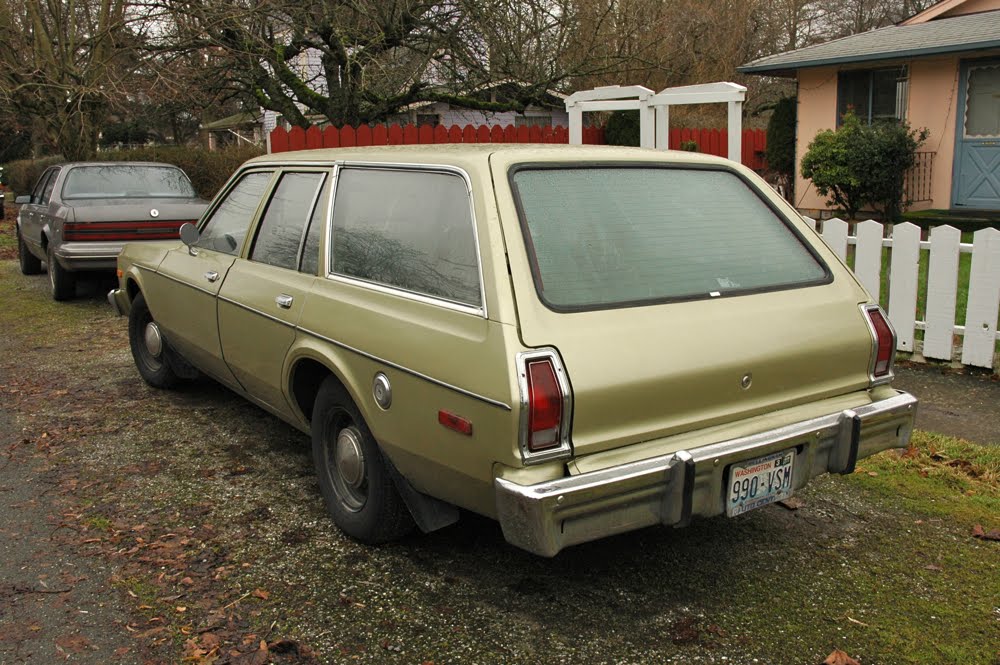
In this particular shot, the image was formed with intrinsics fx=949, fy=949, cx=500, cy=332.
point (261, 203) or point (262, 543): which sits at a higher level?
point (261, 203)

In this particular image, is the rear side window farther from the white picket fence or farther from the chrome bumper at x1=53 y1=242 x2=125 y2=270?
the chrome bumper at x1=53 y1=242 x2=125 y2=270

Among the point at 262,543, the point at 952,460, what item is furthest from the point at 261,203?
the point at 952,460

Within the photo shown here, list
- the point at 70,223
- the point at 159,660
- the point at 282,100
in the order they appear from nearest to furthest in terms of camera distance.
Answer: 1. the point at 159,660
2. the point at 70,223
3. the point at 282,100

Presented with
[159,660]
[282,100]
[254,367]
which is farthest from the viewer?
[282,100]

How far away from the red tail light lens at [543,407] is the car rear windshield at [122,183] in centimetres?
892

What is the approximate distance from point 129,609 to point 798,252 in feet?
9.83

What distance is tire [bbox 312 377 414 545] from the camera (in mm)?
3789

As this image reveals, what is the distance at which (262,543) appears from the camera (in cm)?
405

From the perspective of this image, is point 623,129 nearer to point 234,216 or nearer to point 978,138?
point 978,138

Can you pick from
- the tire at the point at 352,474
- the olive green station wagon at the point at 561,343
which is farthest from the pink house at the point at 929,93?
the tire at the point at 352,474

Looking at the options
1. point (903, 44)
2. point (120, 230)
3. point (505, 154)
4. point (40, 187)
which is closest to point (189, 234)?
point (505, 154)

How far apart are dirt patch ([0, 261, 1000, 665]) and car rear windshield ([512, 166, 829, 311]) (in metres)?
1.12

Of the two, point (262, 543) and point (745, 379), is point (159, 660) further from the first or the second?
point (745, 379)

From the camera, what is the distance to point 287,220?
4.62m
